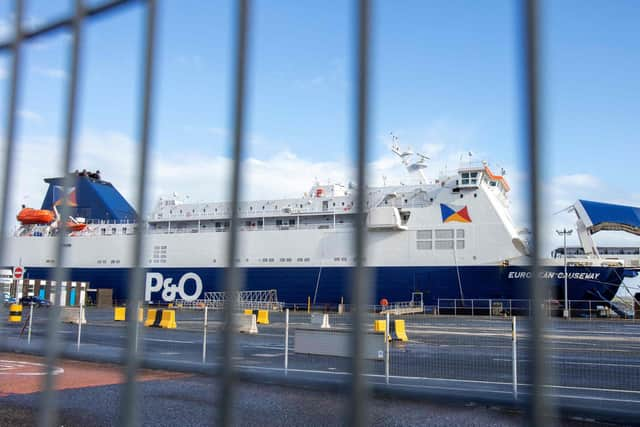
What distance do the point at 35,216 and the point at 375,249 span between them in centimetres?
2357

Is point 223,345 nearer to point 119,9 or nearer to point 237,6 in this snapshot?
point 237,6

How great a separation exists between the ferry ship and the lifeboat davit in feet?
5.09

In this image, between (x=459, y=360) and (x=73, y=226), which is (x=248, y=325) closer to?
(x=459, y=360)

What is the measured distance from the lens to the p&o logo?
108 ft

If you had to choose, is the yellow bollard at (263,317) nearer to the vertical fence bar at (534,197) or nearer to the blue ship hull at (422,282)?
the blue ship hull at (422,282)

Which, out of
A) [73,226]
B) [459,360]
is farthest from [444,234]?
[73,226]

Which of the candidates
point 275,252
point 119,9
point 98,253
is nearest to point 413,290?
point 275,252

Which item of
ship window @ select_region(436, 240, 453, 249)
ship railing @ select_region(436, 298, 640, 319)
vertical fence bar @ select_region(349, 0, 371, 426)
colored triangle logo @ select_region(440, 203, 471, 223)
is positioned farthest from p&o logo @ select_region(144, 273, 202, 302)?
vertical fence bar @ select_region(349, 0, 371, 426)

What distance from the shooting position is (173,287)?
33594mm

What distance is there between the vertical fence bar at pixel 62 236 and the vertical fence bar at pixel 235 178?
0.90 meters

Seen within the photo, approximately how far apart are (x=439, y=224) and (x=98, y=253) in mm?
21091

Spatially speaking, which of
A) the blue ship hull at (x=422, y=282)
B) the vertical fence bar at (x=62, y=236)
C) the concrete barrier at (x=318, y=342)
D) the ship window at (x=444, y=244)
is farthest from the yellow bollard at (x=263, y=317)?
the vertical fence bar at (x=62, y=236)

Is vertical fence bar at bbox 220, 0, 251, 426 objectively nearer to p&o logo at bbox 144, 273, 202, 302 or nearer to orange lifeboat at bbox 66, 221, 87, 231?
orange lifeboat at bbox 66, 221, 87, 231

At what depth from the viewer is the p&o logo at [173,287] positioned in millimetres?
32812
